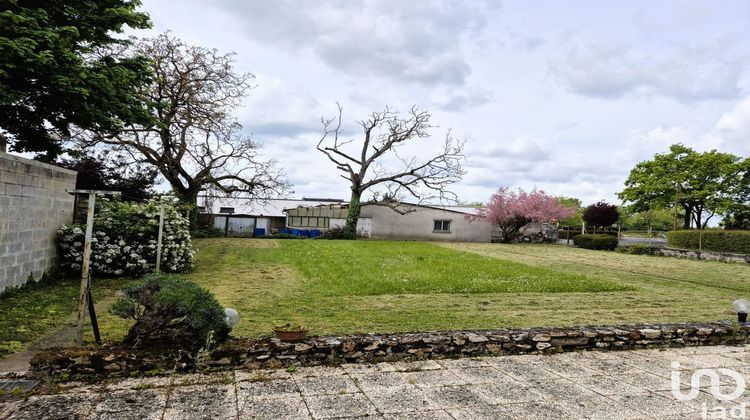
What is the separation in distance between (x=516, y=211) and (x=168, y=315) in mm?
31660

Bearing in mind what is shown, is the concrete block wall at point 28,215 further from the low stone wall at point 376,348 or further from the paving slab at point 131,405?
the paving slab at point 131,405

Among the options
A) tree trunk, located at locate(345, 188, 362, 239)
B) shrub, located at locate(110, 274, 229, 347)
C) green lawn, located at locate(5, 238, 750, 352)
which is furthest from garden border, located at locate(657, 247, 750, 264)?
shrub, located at locate(110, 274, 229, 347)

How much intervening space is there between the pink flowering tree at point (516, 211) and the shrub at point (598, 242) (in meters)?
2.78

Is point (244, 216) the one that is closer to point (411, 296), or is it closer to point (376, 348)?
point (411, 296)

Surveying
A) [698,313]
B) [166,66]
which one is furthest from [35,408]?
[166,66]

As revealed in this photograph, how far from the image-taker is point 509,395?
4.25 metres

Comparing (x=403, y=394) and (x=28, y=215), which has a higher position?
(x=28, y=215)

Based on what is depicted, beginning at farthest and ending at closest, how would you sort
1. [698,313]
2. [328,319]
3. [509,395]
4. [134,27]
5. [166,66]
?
1. [166,66]
2. [134,27]
3. [698,313]
4. [328,319]
5. [509,395]

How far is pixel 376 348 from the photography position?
17.0 ft

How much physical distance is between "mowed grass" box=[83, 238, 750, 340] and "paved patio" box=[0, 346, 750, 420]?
6.35 ft

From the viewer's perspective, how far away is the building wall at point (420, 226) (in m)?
33.2

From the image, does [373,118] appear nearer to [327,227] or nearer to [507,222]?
[327,227]

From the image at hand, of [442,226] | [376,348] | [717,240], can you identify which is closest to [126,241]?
[376,348]

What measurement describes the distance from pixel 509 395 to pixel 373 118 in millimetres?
27556
